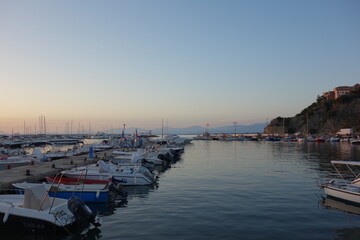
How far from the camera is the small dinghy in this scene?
44.1 feet

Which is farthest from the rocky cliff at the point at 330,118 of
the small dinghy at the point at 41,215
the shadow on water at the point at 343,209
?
the small dinghy at the point at 41,215

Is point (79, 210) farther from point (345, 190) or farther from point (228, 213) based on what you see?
point (345, 190)

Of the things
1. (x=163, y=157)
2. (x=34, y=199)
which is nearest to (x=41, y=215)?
(x=34, y=199)

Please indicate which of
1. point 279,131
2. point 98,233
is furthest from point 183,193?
point 279,131

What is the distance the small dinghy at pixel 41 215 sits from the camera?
13.5 m

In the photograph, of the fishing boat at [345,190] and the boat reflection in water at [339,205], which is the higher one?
the fishing boat at [345,190]

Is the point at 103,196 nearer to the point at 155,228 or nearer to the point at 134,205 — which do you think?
the point at 134,205

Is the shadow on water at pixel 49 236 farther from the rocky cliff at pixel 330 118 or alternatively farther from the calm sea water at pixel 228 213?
the rocky cliff at pixel 330 118

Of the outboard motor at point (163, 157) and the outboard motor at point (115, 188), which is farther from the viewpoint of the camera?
the outboard motor at point (163, 157)

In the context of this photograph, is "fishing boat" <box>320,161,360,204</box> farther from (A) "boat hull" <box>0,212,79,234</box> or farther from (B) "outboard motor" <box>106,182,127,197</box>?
(A) "boat hull" <box>0,212,79,234</box>

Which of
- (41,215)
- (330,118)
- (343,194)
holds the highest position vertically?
(330,118)

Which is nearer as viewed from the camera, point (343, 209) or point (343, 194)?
point (343, 209)

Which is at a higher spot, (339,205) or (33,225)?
(33,225)

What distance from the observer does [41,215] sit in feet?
44.1
